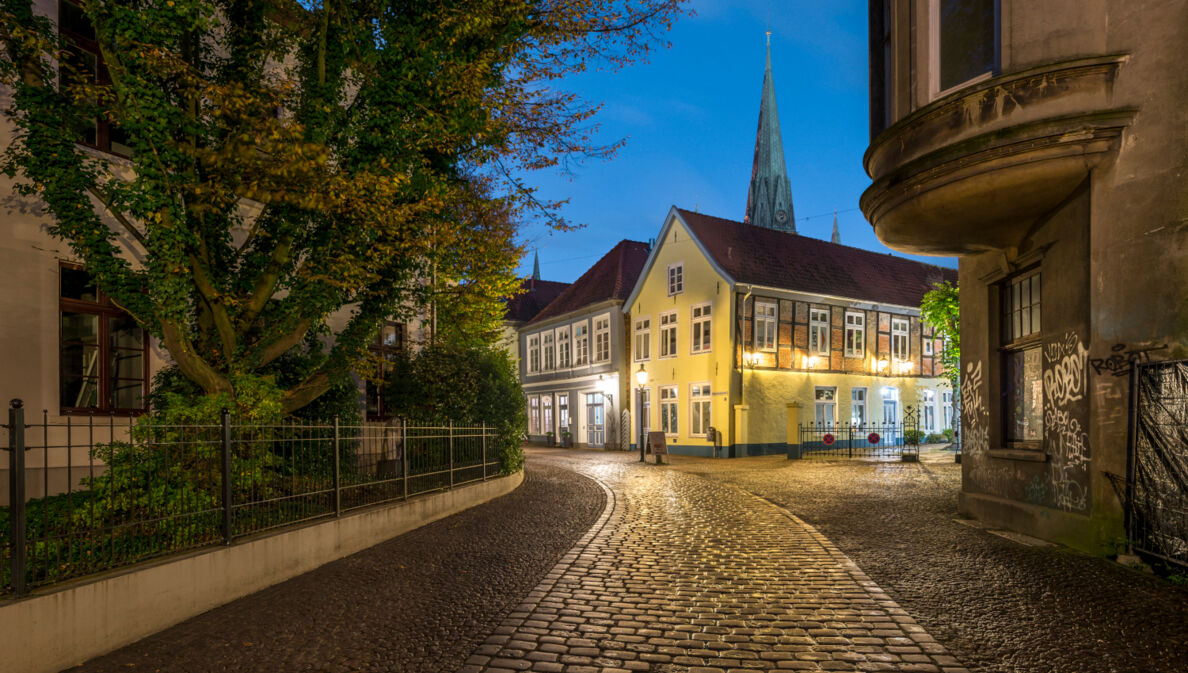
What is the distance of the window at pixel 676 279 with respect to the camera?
28.5 m

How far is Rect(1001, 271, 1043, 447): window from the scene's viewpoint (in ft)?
29.7

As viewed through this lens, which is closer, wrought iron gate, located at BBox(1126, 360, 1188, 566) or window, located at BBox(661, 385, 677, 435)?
wrought iron gate, located at BBox(1126, 360, 1188, 566)

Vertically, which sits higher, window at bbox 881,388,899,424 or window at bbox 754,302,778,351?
window at bbox 754,302,778,351

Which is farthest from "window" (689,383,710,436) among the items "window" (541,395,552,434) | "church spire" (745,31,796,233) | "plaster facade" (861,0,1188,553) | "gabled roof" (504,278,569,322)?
"church spire" (745,31,796,233)

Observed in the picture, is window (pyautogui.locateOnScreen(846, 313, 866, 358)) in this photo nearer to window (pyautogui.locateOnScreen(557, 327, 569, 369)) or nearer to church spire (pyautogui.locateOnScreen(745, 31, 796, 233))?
window (pyautogui.locateOnScreen(557, 327, 569, 369))

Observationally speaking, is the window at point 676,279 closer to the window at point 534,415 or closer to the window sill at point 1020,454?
the window at point 534,415

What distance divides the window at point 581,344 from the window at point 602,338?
0.78 meters

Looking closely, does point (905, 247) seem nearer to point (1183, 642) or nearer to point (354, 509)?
point (1183, 642)

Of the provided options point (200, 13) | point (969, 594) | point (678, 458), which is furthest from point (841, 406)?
point (200, 13)

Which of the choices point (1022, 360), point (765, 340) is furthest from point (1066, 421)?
point (765, 340)

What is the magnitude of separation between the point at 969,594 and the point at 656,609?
8.83 ft

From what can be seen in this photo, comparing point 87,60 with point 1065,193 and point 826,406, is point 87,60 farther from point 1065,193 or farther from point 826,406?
point 826,406

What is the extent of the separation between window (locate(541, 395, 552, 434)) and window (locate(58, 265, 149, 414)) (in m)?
27.5

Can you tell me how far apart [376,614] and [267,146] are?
5.01 m
